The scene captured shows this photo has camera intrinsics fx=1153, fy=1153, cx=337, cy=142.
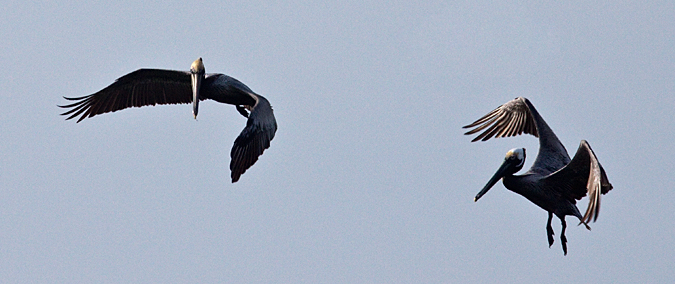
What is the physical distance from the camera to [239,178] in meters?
16.3

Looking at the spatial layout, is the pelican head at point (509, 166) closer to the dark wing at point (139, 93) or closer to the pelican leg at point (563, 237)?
the pelican leg at point (563, 237)

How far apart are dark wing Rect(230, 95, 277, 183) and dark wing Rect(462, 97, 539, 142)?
4680mm

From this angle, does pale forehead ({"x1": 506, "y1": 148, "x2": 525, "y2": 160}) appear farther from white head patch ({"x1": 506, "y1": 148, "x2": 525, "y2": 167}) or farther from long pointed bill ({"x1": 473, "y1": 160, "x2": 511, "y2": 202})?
long pointed bill ({"x1": 473, "y1": 160, "x2": 511, "y2": 202})

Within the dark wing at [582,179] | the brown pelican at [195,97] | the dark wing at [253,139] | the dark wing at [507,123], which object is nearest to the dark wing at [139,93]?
A: the brown pelican at [195,97]

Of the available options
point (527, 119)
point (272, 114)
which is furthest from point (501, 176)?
point (272, 114)

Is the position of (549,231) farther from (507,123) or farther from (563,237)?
(507,123)

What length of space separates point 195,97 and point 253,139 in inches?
76.5

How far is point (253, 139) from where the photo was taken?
54.3 ft

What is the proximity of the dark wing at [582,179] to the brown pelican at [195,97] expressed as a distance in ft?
14.2

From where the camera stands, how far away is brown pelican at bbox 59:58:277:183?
16.5m

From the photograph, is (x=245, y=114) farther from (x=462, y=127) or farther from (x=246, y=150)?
(x=462, y=127)

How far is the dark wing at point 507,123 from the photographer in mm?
20281

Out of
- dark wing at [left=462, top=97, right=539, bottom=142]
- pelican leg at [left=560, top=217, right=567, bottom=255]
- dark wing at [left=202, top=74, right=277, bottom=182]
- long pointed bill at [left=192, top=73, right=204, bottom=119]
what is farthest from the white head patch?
long pointed bill at [left=192, top=73, right=204, bottom=119]

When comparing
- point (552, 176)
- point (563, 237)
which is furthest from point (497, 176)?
point (563, 237)
